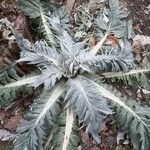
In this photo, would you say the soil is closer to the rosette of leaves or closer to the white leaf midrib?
the rosette of leaves

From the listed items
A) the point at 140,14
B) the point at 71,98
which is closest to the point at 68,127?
the point at 71,98

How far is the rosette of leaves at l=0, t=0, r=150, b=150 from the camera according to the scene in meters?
3.60

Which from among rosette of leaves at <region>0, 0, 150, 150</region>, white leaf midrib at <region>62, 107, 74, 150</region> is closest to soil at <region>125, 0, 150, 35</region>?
rosette of leaves at <region>0, 0, 150, 150</region>

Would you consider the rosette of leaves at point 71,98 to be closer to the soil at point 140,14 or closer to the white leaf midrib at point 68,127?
the white leaf midrib at point 68,127

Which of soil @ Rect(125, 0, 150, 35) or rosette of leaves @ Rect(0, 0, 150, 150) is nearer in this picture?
rosette of leaves @ Rect(0, 0, 150, 150)

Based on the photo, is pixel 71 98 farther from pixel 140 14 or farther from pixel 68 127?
pixel 140 14

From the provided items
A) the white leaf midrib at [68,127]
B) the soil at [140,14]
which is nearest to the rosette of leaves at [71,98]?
the white leaf midrib at [68,127]

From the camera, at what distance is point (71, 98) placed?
3.71m

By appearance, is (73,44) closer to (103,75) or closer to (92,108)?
(103,75)

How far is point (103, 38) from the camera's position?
4301mm

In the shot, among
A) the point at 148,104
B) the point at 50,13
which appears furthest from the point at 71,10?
the point at 148,104

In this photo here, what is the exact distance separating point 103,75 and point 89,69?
0.27m

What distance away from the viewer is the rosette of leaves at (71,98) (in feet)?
11.8

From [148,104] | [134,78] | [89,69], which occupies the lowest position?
[148,104]
